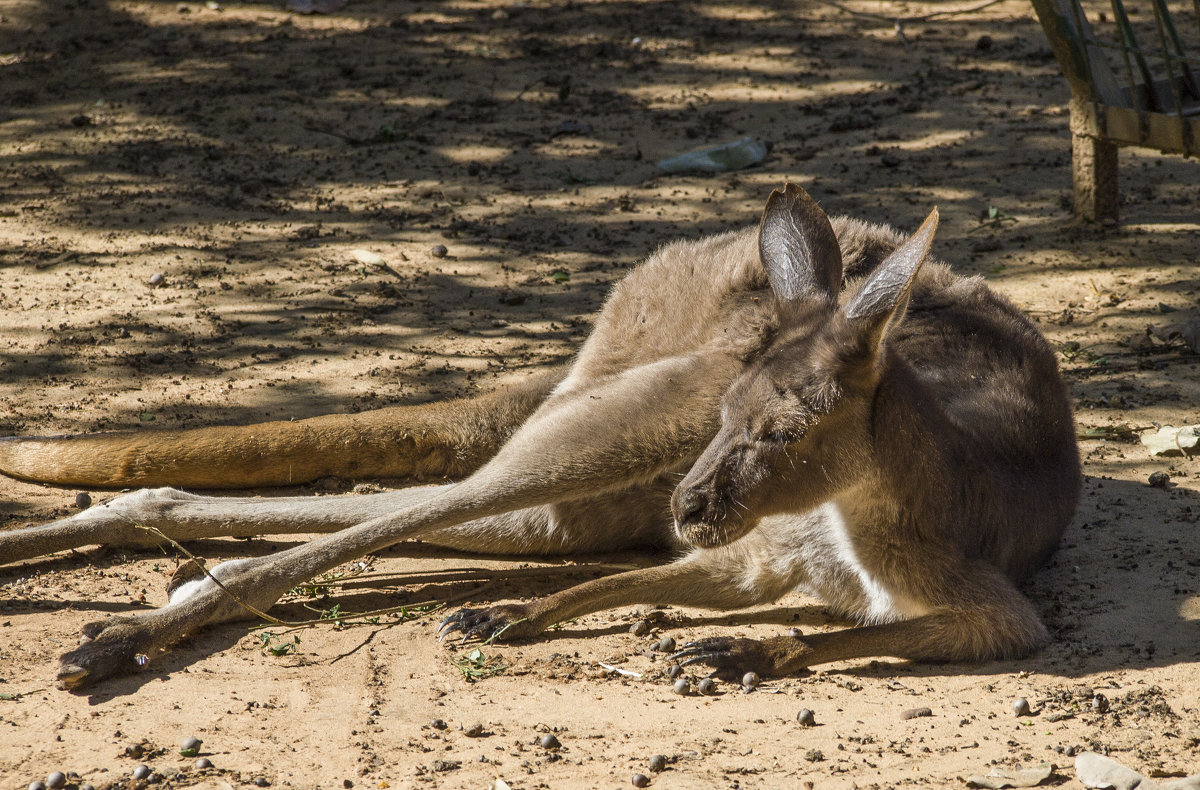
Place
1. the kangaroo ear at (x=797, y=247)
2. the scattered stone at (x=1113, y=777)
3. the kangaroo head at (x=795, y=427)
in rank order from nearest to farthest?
the scattered stone at (x=1113, y=777), the kangaroo head at (x=795, y=427), the kangaroo ear at (x=797, y=247)

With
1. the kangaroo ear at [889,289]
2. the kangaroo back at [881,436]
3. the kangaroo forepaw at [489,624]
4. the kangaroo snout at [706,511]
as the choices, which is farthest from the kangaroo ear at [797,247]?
the kangaroo forepaw at [489,624]

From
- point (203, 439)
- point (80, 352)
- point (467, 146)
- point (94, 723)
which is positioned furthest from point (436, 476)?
point (467, 146)

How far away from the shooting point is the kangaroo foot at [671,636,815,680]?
9.08 feet

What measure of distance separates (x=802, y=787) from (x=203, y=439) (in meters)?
2.08

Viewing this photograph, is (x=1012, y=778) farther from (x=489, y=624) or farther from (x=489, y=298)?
(x=489, y=298)

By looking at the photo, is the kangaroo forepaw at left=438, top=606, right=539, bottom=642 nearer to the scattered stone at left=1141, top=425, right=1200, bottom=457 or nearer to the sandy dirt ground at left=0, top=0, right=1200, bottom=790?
the sandy dirt ground at left=0, top=0, right=1200, bottom=790

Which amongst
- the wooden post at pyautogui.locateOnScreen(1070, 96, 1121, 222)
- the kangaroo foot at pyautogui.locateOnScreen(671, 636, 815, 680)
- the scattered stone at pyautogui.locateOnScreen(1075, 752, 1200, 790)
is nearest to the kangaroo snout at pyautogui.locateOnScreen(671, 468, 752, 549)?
the kangaroo foot at pyautogui.locateOnScreen(671, 636, 815, 680)

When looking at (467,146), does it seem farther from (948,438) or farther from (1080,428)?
(948,438)

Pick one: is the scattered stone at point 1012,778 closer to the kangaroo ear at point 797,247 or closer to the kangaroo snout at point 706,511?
the kangaroo snout at point 706,511

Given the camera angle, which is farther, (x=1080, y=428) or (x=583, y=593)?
(x=1080, y=428)

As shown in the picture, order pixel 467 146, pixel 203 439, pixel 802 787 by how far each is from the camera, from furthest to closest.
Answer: pixel 467 146
pixel 203 439
pixel 802 787

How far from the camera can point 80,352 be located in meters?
4.53

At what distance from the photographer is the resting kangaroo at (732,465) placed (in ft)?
9.04

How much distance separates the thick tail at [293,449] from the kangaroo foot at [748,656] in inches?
45.0
